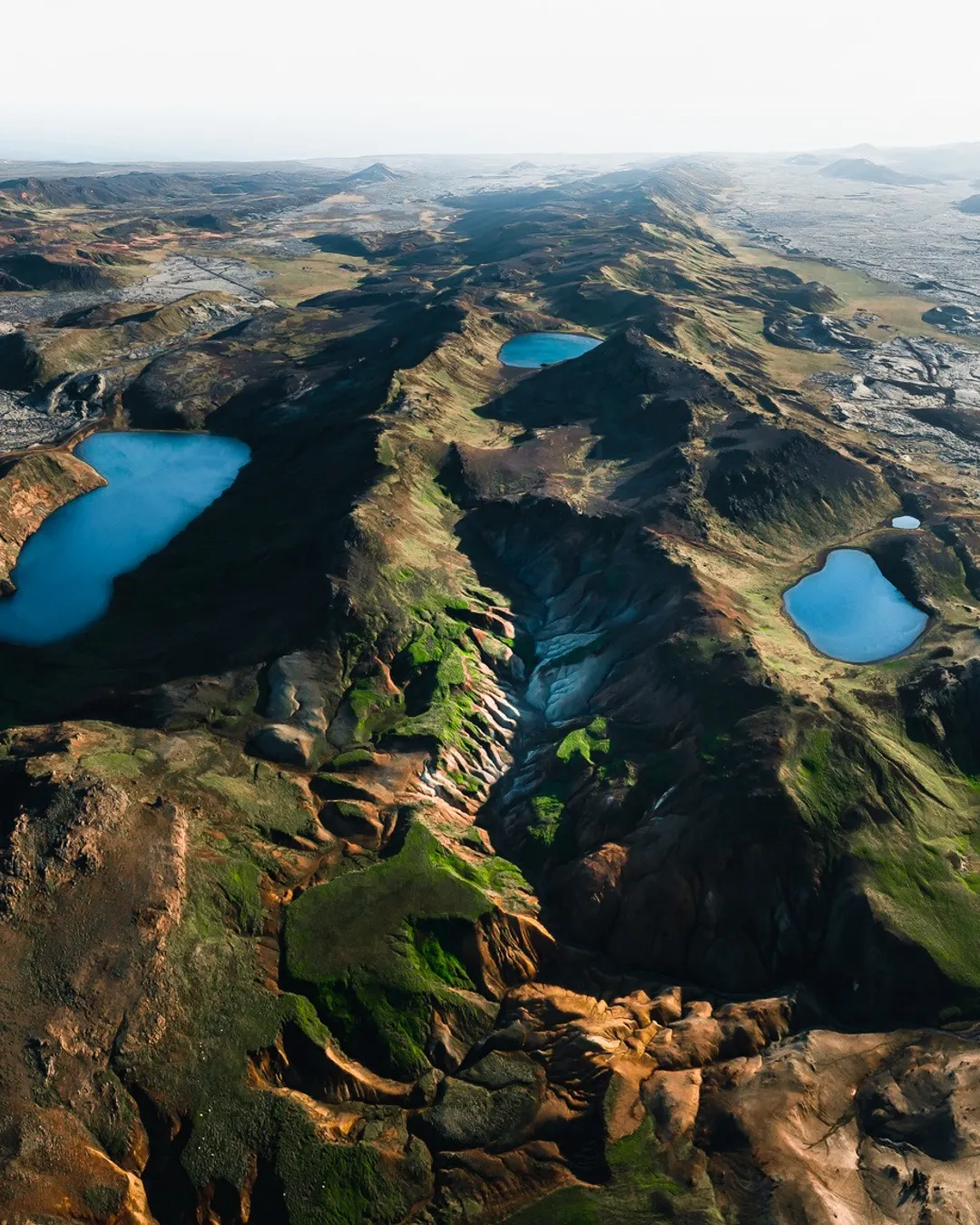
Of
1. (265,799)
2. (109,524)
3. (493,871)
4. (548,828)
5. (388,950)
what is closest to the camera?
(388,950)

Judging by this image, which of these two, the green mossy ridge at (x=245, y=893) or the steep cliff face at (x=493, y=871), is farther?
the green mossy ridge at (x=245, y=893)

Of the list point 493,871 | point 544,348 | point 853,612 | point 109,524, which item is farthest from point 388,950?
point 544,348

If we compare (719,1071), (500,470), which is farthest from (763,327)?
(719,1071)

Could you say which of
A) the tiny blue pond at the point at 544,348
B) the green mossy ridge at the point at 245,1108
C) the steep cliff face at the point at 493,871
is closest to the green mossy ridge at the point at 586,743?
the steep cliff face at the point at 493,871

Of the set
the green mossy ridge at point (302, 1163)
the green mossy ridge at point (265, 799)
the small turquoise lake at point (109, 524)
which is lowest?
the green mossy ridge at point (302, 1163)

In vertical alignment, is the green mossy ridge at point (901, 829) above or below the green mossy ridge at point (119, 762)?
below

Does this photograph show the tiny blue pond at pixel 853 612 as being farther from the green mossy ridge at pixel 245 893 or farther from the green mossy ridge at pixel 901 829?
the green mossy ridge at pixel 245 893

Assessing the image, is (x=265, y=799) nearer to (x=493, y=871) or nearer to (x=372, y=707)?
(x=372, y=707)

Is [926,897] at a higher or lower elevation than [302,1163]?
higher
